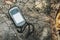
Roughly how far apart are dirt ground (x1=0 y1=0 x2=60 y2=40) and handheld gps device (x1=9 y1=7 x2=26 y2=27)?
0.03 m

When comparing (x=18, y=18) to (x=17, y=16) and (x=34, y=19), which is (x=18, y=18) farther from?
(x=34, y=19)

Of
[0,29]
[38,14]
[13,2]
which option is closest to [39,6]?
[38,14]

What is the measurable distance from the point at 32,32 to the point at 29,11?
17 centimetres

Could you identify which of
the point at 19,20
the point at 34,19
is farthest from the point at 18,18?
the point at 34,19

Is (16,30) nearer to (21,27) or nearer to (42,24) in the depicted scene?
(21,27)

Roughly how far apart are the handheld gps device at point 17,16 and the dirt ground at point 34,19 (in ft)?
0.11

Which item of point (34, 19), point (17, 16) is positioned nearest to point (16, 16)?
point (17, 16)

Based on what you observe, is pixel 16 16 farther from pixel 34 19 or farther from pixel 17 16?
pixel 34 19

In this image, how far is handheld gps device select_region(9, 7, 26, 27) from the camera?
4.49ft

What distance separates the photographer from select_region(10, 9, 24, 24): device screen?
1374 mm

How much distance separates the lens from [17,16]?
54.3 inches

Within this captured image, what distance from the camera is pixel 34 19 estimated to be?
1.42 metres

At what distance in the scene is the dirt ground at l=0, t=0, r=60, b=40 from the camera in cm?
Result: 135

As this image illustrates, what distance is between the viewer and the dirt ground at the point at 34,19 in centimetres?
135
